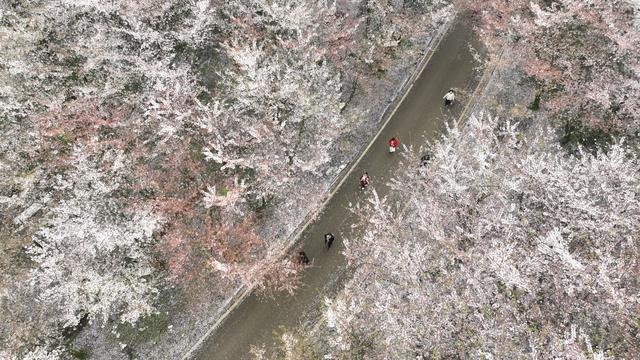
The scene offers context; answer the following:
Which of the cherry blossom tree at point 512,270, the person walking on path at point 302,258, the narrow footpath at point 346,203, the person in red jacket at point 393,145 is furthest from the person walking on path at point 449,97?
the person walking on path at point 302,258

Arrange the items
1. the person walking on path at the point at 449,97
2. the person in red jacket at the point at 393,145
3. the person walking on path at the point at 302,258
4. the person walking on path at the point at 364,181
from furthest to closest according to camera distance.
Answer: the person walking on path at the point at 449,97 → the person in red jacket at the point at 393,145 → the person walking on path at the point at 364,181 → the person walking on path at the point at 302,258

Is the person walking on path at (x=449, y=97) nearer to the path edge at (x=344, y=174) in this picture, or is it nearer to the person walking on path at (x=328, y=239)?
the path edge at (x=344, y=174)

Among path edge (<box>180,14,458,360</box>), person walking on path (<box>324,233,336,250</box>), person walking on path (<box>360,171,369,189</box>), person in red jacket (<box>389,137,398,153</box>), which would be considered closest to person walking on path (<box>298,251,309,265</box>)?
path edge (<box>180,14,458,360</box>)

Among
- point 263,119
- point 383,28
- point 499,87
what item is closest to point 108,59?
point 263,119

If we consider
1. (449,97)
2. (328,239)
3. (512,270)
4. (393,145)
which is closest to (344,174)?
(393,145)

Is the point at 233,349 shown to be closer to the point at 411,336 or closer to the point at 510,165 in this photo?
the point at 411,336

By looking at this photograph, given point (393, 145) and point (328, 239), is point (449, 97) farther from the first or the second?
point (328, 239)
